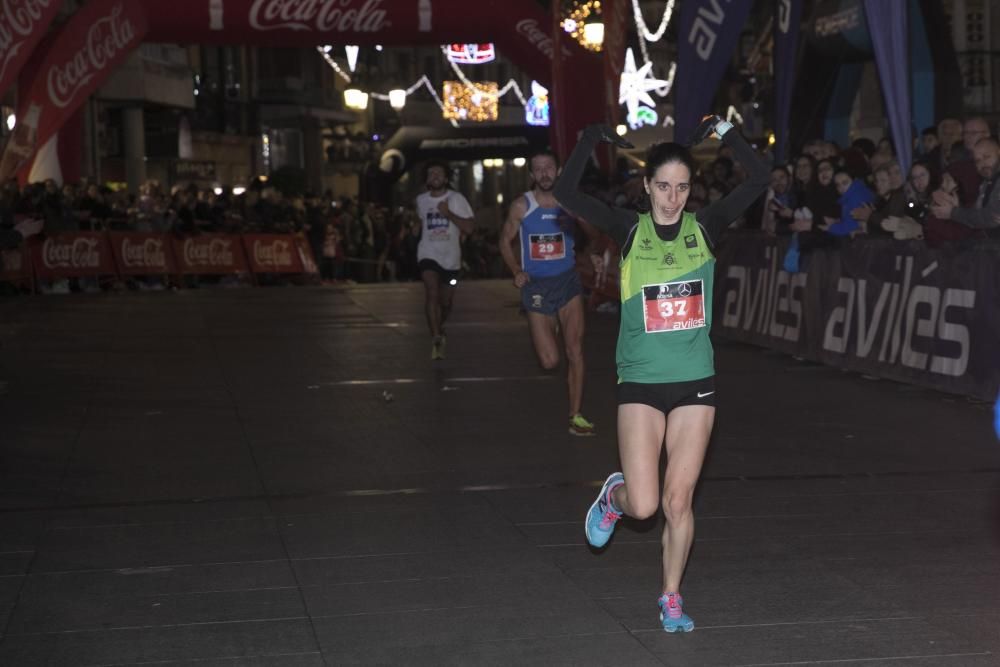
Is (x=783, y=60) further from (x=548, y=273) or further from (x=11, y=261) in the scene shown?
(x=11, y=261)

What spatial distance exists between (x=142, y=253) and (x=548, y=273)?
18.7 metres

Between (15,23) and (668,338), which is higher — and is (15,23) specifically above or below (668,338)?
above

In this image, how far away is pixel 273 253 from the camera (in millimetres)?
30234

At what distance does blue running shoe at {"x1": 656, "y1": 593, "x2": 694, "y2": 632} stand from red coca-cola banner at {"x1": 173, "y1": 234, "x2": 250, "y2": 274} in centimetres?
2378

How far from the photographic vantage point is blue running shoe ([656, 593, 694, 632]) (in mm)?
5852

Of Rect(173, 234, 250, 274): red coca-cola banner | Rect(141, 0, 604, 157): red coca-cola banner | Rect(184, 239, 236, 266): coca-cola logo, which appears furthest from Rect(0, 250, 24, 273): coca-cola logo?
Rect(141, 0, 604, 157): red coca-cola banner

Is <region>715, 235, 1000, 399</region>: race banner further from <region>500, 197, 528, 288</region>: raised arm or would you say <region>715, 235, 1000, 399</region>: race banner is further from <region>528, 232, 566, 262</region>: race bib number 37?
<region>500, 197, 528, 288</region>: raised arm

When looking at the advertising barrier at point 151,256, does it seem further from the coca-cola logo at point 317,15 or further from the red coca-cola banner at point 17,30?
the red coca-cola banner at point 17,30

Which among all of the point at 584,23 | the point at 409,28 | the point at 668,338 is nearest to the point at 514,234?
the point at 668,338

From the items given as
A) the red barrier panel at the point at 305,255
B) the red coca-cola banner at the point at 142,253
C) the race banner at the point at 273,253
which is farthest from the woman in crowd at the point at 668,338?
Result: the red barrier panel at the point at 305,255

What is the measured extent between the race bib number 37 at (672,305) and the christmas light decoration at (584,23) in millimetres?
16940

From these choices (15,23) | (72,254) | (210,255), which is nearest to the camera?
(15,23)

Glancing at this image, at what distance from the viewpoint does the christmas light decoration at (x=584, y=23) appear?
80.4ft

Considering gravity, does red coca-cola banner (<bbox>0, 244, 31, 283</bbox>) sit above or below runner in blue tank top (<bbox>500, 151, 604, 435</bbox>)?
below
